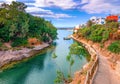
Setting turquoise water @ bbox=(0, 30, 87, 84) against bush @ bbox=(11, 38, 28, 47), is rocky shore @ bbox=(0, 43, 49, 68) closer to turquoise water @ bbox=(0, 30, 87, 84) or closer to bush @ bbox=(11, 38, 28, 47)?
bush @ bbox=(11, 38, 28, 47)

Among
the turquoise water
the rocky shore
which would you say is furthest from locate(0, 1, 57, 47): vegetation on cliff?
the turquoise water

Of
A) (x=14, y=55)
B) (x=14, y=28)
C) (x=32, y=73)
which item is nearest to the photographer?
(x=32, y=73)

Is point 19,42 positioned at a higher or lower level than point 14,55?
higher

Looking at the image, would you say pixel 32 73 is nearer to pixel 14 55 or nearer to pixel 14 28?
pixel 14 55

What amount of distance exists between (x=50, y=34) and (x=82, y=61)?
4812 centimetres

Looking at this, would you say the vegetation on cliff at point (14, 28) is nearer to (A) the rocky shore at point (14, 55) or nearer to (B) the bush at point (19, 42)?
(B) the bush at point (19, 42)

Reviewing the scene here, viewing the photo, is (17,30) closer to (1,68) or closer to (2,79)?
(1,68)

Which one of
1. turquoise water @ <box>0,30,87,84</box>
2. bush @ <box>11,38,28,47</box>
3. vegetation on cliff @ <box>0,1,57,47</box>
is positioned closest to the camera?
turquoise water @ <box>0,30,87,84</box>

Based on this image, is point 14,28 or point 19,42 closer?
point 14,28

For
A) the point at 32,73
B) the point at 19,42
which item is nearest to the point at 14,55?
the point at 19,42

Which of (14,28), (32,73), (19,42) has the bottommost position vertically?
(32,73)

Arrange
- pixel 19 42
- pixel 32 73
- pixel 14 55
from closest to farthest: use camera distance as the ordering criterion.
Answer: pixel 32 73, pixel 14 55, pixel 19 42

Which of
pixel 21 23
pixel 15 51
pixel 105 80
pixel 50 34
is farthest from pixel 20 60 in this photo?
pixel 50 34

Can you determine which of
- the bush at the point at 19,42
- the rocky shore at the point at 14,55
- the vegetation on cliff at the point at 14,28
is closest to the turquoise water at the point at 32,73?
the rocky shore at the point at 14,55
